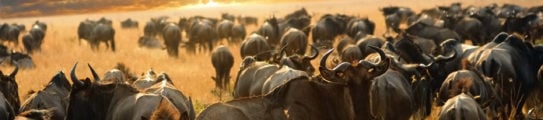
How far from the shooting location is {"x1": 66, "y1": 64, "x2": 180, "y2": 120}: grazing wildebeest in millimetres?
7980

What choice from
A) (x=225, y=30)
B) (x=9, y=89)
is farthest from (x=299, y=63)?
(x=225, y=30)

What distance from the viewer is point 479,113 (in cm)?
839

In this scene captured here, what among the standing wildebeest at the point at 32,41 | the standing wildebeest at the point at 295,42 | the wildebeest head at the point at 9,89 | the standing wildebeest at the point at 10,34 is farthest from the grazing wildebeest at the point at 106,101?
the standing wildebeest at the point at 10,34

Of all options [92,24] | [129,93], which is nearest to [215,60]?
[129,93]

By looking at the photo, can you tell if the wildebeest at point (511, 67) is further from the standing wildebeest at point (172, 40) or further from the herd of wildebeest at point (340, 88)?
the standing wildebeest at point (172, 40)

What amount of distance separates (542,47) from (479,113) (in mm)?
5274

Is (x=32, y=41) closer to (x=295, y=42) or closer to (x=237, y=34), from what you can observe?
(x=237, y=34)

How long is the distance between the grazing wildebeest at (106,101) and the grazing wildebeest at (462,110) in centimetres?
352

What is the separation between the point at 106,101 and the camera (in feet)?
27.0

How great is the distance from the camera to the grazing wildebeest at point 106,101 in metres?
7.98

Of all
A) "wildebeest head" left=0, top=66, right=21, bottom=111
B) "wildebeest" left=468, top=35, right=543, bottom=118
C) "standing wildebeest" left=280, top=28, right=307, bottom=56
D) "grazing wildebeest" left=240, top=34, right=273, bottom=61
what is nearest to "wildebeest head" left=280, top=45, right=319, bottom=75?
"wildebeest" left=468, top=35, right=543, bottom=118

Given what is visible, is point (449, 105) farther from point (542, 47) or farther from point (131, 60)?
point (131, 60)

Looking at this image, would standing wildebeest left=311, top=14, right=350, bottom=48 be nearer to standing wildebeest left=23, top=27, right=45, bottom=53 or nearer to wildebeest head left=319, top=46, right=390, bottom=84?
standing wildebeest left=23, top=27, right=45, bottom=53

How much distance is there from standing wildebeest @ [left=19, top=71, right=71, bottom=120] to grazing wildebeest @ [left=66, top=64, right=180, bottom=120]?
3.76 feet
